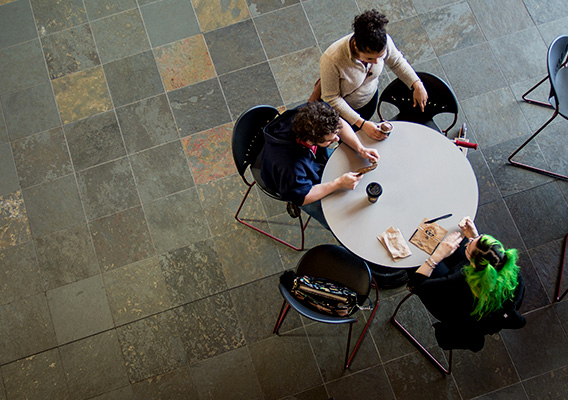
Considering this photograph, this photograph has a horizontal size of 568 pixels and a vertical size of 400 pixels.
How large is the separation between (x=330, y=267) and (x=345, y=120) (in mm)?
904

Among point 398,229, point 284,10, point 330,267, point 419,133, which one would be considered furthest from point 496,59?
point 330,267

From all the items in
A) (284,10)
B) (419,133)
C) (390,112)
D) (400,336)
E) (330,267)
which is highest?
(284,10)

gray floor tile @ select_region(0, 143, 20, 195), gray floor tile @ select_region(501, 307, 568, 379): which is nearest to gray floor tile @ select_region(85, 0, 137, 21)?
gray floor tile @ select_region(0, 143, 20, 195)

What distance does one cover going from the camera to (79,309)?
307cm

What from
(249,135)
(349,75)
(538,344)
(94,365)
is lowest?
(538,344)

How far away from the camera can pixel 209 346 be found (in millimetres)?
2934

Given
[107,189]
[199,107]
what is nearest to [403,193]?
[199,107]

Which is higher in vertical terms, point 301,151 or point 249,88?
point 301,151

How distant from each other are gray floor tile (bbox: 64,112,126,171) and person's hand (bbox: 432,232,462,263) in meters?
2.47

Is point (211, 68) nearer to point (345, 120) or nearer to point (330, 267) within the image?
point (345, 120)

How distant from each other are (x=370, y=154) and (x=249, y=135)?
750 millimetres

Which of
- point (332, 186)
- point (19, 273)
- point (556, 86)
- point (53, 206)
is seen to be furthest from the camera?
point (53, 206)

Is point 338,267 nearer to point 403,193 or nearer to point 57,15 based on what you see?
point 403,193

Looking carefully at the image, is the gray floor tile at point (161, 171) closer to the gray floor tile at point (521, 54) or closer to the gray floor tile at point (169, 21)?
the gray floor tile at point (169, 21)
